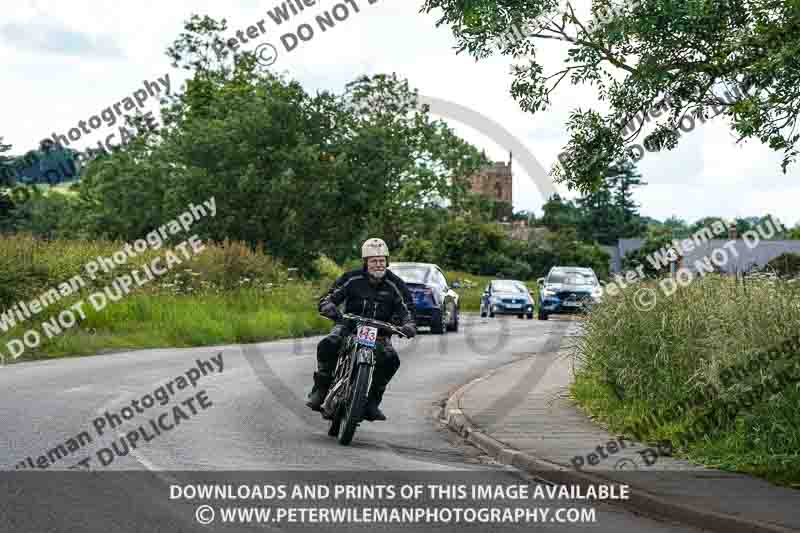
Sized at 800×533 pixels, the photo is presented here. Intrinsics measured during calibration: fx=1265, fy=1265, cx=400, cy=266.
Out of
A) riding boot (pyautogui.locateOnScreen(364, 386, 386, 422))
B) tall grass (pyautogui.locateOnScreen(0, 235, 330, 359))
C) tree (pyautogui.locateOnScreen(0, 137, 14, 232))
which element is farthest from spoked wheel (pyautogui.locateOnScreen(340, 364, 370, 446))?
tree (pyautogui.locateOnScreen(0, 137, 14, 232))

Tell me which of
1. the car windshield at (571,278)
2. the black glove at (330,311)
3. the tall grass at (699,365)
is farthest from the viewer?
the car windshield at (571,278)

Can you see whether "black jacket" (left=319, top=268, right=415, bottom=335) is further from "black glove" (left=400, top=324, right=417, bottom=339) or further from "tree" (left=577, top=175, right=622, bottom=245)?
"tree" (left=577, top=175, right=622, bottom=245)

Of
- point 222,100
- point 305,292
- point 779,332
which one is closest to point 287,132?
point 222,100

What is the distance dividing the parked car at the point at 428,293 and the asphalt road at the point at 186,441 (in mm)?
8600

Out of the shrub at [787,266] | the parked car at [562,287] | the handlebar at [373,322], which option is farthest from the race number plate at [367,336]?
the parked car at [562,287]

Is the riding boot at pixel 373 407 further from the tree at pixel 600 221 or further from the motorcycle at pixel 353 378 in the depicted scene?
the tree at pixel 600 221

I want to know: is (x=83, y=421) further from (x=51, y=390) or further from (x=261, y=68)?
(x=261, y=68)

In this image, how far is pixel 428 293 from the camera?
31.1 m

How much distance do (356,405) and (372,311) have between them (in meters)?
1.09

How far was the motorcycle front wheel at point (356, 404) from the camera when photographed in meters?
12.1

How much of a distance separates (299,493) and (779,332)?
193 inches

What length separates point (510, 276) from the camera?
8594 centimetres

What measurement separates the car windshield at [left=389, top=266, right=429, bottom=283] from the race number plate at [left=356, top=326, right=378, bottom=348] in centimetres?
1874

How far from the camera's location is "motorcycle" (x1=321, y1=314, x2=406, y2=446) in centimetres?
1215
